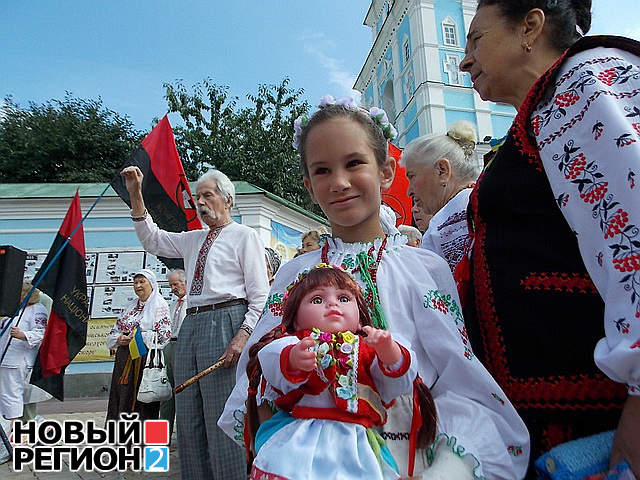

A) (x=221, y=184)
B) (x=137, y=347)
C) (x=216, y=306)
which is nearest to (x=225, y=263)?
(x=216, y=306)

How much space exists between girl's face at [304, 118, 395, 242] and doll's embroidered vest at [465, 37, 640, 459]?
12.5 inches

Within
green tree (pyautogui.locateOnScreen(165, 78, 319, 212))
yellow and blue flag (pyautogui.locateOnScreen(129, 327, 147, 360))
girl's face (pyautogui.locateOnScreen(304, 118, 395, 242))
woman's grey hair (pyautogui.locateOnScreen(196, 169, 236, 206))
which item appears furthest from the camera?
green tree (pyautogui.locateOnScreen(165, 78, 319, 212))

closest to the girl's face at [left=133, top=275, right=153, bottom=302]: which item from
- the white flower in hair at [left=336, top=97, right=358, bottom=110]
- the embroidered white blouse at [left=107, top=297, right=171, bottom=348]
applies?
the embroidered white blouse at [left=107, top=297, right=171, bottom=348]

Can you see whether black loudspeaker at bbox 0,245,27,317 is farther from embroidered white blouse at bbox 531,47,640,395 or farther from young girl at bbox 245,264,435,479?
embroidered white blouse at bbox 531,47,640,395

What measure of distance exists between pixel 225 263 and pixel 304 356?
2.64 meters

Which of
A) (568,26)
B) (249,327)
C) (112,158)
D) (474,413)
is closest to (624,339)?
(474,413)

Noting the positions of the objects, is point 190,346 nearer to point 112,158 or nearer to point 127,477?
point 127,477

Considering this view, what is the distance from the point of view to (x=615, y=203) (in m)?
0.92

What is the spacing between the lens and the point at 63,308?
5.59 meters

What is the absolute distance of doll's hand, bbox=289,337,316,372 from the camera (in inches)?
41.9

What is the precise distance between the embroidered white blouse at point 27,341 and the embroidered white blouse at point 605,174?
260 inches

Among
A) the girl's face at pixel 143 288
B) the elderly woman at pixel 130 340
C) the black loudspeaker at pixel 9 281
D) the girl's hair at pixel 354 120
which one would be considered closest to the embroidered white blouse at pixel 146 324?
the elderly woman at pixel 130 340

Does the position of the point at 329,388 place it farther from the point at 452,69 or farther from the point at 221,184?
the point at 452,69

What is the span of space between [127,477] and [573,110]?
4957mm
